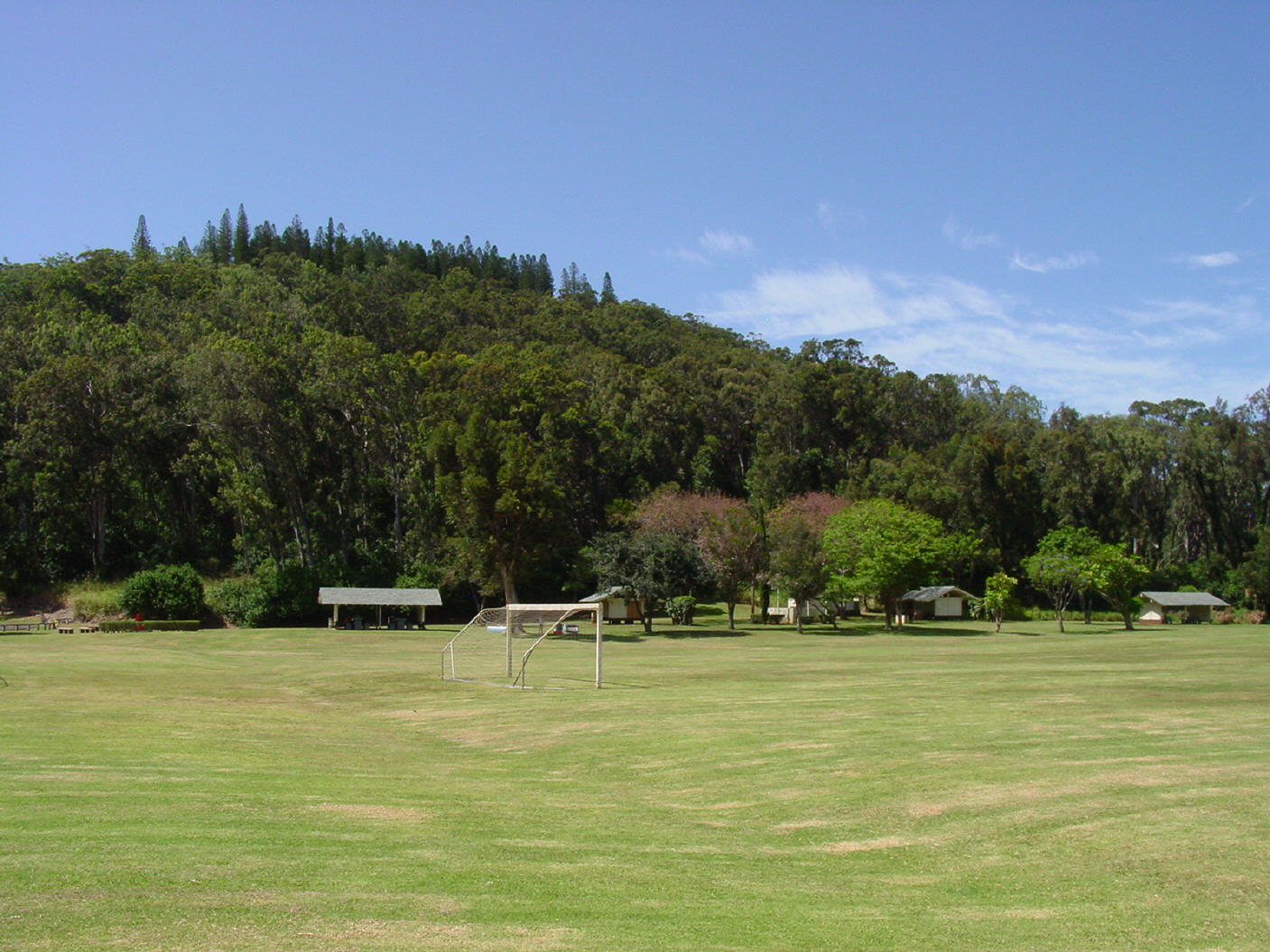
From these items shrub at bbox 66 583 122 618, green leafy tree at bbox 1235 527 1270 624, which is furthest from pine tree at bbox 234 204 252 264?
green leafy tree at bbox 1235 527 1270 624

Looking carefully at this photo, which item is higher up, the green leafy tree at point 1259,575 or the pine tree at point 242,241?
the pine tree at point 242,241

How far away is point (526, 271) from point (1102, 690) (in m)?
180

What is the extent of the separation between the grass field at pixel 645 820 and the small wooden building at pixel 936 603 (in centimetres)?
6587

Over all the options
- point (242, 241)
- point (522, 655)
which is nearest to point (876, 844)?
point (522, 655)

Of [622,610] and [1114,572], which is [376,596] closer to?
[622,610]

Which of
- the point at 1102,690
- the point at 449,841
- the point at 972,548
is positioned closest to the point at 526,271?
the point at 972,548

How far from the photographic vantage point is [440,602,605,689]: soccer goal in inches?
1328

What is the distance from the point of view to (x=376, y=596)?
73.8 m

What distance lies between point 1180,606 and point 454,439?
6940cm

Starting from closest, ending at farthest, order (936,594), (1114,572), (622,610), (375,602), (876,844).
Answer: (876,844)
(375,602)
(1114,572)
(622,610)
(936,594)

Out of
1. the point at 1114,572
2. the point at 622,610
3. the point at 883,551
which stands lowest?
the point at 622,610

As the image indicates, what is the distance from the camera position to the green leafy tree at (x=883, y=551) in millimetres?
73000

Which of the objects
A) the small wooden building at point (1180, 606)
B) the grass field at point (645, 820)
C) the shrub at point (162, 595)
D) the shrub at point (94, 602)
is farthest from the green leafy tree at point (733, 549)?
the grass field at point (645, 820)

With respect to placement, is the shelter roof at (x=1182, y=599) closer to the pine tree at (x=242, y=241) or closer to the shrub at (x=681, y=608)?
the shrub at (x=681, y=608)
